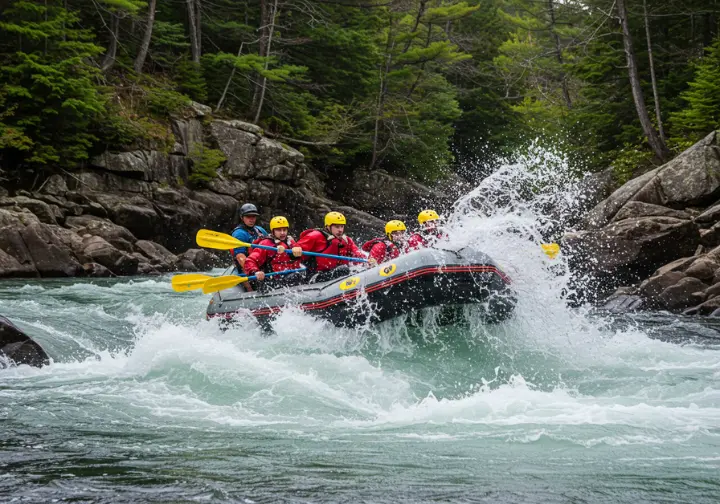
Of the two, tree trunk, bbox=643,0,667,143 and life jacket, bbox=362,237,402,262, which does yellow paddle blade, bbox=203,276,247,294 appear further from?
tree trunk, bbox=643,0,667,143

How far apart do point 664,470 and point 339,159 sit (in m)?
23.8

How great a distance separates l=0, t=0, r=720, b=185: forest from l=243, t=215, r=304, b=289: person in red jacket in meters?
9.08

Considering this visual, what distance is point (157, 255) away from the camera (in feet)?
57.7

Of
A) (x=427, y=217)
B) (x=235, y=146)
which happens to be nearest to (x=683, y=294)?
(x=427, y=217)

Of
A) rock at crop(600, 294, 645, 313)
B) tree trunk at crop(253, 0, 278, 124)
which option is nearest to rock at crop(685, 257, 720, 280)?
rock at crop(600, 294, 645, 313)

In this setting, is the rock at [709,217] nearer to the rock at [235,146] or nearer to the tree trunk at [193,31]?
the rock at [235,146]

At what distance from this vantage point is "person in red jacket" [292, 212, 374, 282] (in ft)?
33.0

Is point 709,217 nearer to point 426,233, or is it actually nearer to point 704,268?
point 704,268

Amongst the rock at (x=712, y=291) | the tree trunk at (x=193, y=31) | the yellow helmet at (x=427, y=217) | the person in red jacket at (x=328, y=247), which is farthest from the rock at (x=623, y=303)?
the tree trunk at (x=193, y=31)

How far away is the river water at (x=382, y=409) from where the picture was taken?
419 cm

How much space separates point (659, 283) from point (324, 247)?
5828 mm

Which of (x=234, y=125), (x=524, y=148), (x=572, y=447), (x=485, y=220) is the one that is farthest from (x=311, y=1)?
(x=572, y=447)

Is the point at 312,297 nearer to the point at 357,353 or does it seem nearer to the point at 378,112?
the point at 357,353

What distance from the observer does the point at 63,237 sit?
15914 mm
